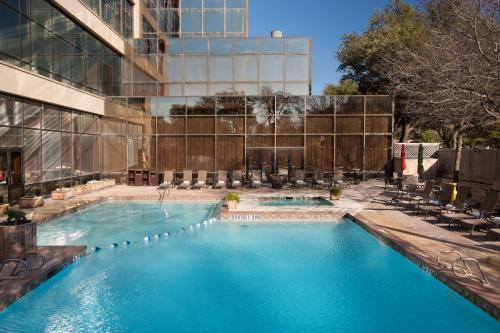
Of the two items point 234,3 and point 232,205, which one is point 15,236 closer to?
point 232,205

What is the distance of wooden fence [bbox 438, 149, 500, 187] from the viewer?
16797 mm

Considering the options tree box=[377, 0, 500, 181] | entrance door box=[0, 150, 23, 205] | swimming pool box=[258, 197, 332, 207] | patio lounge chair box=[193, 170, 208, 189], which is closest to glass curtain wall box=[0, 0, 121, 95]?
entrance door box=[0, 150, 23, 205]

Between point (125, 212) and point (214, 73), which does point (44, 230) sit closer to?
point (125, 212)

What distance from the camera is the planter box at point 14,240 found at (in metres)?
7.21

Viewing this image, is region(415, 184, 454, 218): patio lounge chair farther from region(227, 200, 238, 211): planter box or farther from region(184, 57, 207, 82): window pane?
region(184, 57, 207, 82): window pane

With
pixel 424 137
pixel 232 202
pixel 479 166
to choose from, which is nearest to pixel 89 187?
pixel 232 202

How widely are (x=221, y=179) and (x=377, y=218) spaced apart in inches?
380

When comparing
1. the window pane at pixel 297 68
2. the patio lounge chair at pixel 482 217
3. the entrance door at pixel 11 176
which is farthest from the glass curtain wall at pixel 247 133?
the patio lounge chair at pixel 482 217

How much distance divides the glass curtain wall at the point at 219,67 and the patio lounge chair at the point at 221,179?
5945 millimetres

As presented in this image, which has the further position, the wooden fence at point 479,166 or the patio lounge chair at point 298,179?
the patio lounge chair at point 298,179

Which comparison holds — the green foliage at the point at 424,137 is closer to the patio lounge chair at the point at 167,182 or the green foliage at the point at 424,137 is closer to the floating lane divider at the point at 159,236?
the patio lounge chair at the point at 167,182

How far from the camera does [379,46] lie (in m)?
27.7

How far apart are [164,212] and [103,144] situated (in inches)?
351

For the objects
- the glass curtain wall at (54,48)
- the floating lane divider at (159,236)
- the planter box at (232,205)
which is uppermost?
the glass curtain wall at (54,48)
